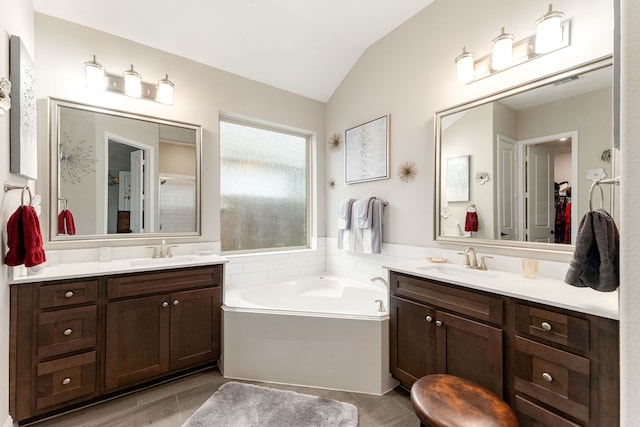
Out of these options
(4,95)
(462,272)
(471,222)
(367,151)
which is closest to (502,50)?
(471,222)

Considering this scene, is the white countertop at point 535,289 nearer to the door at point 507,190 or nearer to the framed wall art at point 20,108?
the door at point 507,190

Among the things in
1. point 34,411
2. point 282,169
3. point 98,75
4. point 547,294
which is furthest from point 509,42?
point 34,411

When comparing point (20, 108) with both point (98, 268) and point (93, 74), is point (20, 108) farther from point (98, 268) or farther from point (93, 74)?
point (98, 268)

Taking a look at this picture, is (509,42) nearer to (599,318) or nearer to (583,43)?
(583,43)

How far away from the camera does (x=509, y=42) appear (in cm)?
191

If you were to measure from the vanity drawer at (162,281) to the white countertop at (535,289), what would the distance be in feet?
4.60

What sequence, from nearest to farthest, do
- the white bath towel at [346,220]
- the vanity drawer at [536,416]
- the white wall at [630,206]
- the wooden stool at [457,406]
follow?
1. the white wall at [630,206]
2. the wooden stool at [457,406]
3. the vanity drawer at [536,416]
4. the white bath towel at [346,220]

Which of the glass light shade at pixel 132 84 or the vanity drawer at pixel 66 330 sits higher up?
the glass light shade at pixel 132 84

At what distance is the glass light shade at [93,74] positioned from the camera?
7.19 feet

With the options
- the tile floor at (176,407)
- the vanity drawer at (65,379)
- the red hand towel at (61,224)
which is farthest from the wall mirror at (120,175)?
the tile floor at (176,407)

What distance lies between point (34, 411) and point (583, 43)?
383 centimetres

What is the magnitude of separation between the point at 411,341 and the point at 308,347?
74 centimetres

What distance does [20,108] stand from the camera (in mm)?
1677

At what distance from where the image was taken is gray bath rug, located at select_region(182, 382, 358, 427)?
175cm
